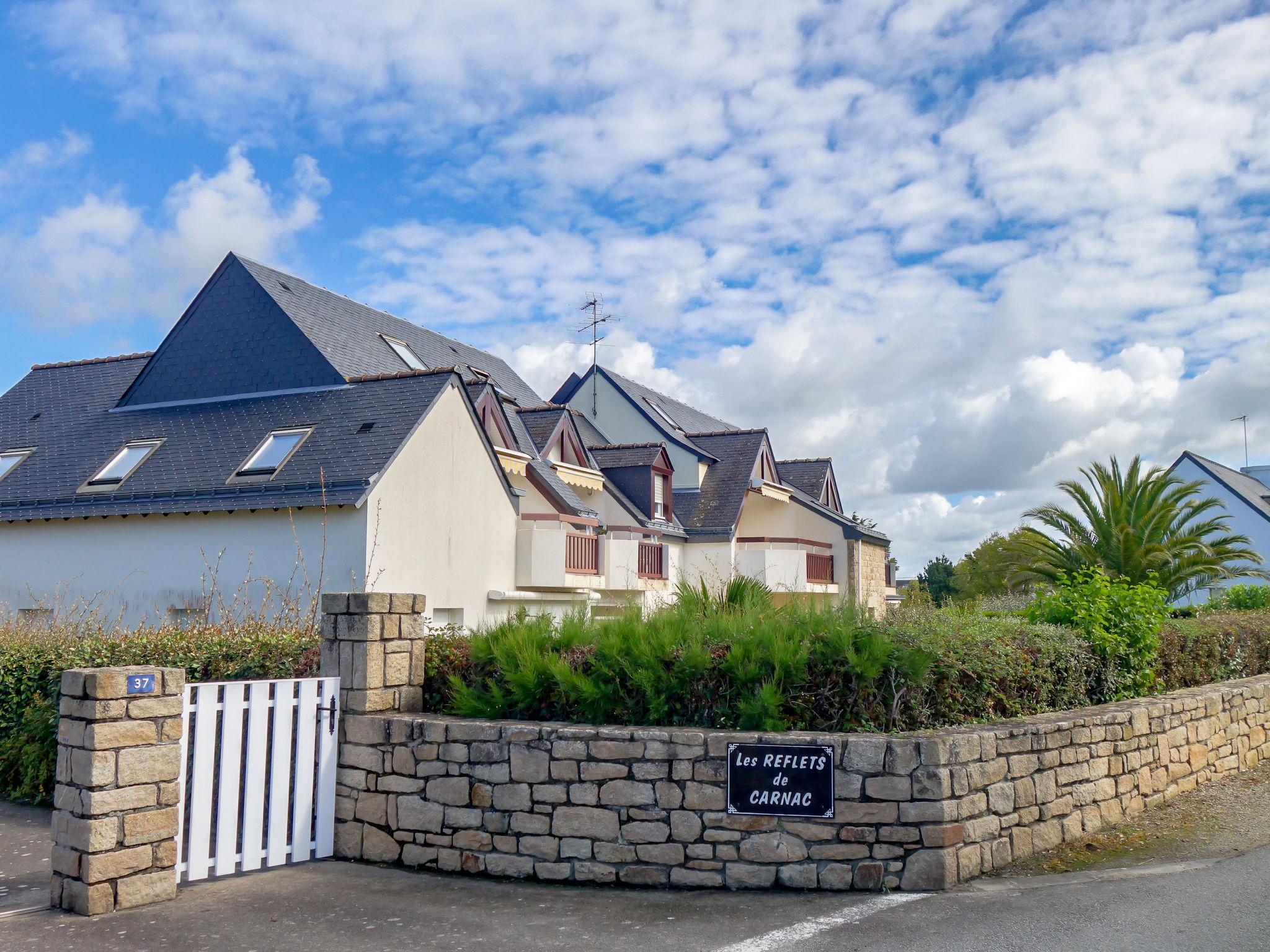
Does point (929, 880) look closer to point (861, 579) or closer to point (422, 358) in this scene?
point (422, 358)

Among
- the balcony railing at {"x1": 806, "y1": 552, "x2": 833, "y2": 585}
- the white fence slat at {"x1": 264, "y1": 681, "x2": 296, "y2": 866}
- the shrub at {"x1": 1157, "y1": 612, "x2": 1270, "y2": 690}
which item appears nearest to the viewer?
the white fence slat at {"x1": 264, "y1": 681, "x2": 296, "y2": 866}

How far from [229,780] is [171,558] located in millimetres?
11783

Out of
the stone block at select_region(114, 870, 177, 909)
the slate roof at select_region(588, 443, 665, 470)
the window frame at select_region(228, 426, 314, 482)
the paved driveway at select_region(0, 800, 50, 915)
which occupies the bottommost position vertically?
the paved driveway at select_region(0, 800, 50, 915)

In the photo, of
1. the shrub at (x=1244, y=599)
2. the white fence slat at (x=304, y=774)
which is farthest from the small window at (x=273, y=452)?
the shrub at (x=1244, y=599)

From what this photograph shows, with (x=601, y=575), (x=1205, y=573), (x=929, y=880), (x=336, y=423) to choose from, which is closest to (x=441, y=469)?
(x=336, y=423)

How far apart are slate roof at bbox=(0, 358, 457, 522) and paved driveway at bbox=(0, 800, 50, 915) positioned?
741 cm

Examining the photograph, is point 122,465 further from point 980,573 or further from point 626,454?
point 980,573

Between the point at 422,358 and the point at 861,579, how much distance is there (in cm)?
1565

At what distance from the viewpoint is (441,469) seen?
18953mm

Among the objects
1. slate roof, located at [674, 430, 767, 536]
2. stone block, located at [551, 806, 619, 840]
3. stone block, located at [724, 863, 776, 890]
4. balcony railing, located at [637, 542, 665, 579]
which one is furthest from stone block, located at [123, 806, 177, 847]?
slate roof, located at [674, 430, 767, 536]

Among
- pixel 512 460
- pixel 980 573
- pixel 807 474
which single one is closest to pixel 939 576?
pixel 980 573

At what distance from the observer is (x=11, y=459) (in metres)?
22.1

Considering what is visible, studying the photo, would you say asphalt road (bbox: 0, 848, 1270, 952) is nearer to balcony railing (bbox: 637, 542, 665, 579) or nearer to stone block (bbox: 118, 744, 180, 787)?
stone block (bbox: 118, 744, 180, 787)

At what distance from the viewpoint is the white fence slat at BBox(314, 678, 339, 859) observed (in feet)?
26.6
